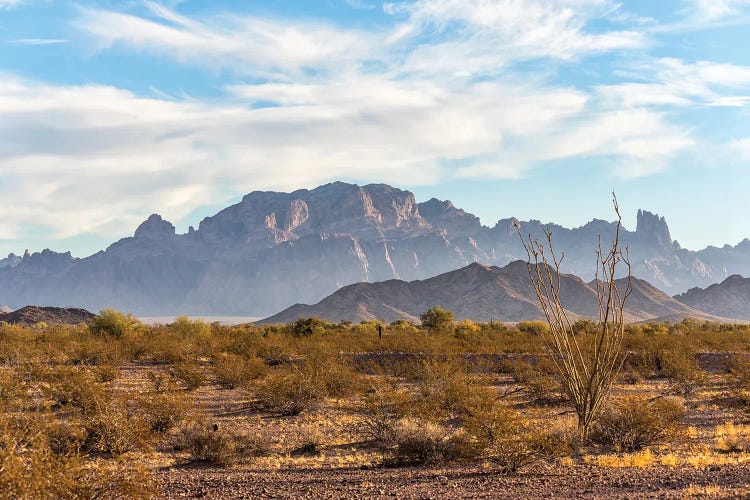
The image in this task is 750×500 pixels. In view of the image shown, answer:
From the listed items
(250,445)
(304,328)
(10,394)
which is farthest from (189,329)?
(250,445)

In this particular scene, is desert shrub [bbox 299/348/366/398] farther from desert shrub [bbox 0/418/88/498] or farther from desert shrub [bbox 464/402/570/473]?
desert shrub [bbox 0/418/88/498]

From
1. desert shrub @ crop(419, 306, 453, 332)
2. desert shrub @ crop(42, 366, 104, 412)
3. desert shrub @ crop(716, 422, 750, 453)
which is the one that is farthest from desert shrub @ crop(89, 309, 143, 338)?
desert shrub @ crop(716, 422, 750, 453)

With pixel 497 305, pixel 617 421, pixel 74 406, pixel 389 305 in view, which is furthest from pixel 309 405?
pixel 389 305

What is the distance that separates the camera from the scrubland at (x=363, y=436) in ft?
33.9

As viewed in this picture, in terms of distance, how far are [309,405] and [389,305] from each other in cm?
13745

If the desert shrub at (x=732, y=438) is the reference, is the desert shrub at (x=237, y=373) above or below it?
above

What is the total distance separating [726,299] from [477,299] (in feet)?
227

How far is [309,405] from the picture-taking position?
2116cm

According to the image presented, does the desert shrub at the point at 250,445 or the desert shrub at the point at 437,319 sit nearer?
the desert shrub at the point at 250,445

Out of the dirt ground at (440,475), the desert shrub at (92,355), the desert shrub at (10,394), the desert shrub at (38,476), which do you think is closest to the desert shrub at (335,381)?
the dirt ground at (440,475)

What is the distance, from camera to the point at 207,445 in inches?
558

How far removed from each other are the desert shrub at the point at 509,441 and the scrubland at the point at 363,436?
1.1 inches

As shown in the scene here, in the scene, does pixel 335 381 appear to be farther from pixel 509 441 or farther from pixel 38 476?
pixel 38 476

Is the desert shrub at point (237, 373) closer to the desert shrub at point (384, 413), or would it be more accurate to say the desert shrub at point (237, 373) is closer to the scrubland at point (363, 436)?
the scrubland at point (363, 436)
